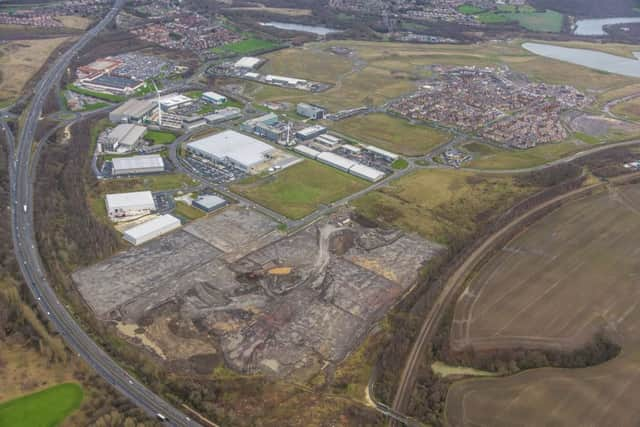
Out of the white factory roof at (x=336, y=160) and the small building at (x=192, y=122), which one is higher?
the small building at (x=192, y=122)

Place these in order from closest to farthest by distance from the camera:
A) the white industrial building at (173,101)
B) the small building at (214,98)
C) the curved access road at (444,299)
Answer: the curved access road at (444,299)
the white industrial building at (173,101)
the small building at (214,98)

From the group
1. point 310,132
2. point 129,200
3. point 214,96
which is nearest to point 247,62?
point 214,96

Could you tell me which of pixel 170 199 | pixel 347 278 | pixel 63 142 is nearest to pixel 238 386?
pixel 347 278

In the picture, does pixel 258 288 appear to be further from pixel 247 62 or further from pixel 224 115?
pixel 247 62

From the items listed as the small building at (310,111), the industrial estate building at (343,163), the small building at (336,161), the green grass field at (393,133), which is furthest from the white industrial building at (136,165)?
the green grass field at (393,133)

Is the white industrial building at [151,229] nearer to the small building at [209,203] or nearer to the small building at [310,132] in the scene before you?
the small building at [209,203]

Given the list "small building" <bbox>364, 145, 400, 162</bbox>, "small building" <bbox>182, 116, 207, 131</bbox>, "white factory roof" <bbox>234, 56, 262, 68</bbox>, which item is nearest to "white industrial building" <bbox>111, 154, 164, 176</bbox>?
"small building" <bbox>182, 116, 207, 131</bbox>
